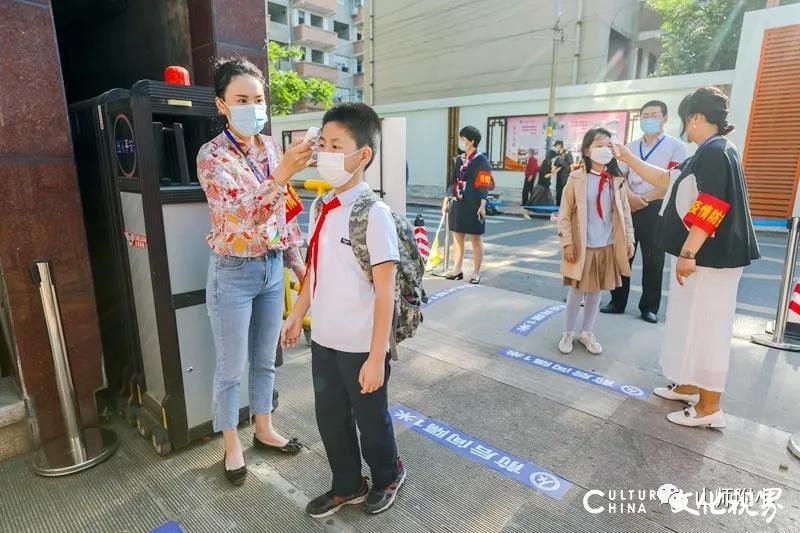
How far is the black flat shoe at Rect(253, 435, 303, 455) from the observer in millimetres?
2553

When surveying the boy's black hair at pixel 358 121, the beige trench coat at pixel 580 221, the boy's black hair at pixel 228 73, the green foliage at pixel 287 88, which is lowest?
the beige trench coat at pixel 580 221

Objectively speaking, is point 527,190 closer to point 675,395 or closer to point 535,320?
point 535,320

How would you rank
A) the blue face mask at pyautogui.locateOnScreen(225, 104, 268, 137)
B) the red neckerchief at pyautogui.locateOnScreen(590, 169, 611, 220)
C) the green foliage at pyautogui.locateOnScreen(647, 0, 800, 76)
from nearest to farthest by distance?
the blue face mask at pyautogui.locateOnScreen(225, 104, 268, 137) < the red neckerchief at pyautogui.locateOnScreen(590, 169, 611, 220) < the green foliage at pyautogui.locateOnScreen(647, 0, 800, 76)

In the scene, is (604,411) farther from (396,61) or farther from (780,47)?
(396,61)

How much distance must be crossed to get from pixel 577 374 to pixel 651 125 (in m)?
2.18

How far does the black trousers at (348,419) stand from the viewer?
1979 millimetres

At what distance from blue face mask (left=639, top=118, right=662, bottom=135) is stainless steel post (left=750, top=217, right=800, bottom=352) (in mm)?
1279

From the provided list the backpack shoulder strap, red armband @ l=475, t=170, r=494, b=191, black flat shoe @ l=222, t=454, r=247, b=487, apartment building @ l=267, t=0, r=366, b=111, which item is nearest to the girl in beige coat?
red armband @ l=475, t=170, r=494, b=191

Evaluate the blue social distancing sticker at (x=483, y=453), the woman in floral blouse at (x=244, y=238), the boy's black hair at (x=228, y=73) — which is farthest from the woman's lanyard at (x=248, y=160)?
the blue social distancing sticker at (x=483, y=453)

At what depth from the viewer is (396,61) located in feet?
80.7

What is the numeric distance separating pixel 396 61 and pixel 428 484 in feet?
82.0

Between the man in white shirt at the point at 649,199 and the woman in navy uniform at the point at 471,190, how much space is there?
1682mm

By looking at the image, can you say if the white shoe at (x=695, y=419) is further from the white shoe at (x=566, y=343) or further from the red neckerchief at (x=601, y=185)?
the red neckerchief at (x=601, y=185)

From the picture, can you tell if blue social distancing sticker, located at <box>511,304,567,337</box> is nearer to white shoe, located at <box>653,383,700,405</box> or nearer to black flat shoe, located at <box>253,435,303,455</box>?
white shoe, located at <box>653,383,700,405</box>
